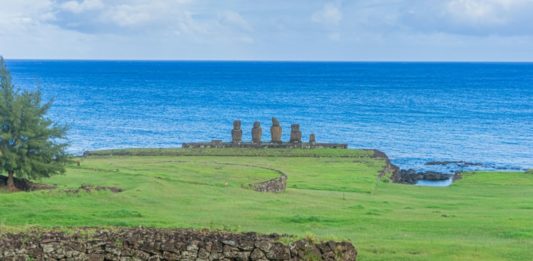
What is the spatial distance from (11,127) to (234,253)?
70.7 feet

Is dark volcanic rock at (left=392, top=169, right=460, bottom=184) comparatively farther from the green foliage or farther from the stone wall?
the stone wall

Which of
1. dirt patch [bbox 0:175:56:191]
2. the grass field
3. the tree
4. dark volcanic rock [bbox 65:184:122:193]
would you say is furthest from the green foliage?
dark volcanic rock [bbox 65:184:122:193]

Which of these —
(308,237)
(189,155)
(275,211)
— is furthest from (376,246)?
(189,155)

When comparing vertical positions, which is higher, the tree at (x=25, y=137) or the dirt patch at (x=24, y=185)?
the tree at (x=25, y=137)

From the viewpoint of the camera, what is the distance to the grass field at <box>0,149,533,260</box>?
2806cm

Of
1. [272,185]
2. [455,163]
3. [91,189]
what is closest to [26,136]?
[91,189]

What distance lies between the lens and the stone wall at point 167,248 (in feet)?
70.5

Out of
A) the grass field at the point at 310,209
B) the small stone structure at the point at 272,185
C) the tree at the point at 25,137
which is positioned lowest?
the grass field at the point at 310,209

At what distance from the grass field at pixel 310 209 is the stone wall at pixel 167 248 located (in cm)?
142

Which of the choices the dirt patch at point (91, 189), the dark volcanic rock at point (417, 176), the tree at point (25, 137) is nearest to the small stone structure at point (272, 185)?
the dirt patch at point (91, 189)

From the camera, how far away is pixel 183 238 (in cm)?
2188

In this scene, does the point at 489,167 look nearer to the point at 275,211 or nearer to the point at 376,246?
the point at 275,211

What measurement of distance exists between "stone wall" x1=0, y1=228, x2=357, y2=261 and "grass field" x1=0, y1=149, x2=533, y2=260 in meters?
1.42

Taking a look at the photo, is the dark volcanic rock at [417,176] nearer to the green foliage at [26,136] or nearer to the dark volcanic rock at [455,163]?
the dark volcanic rock at [455,163]
